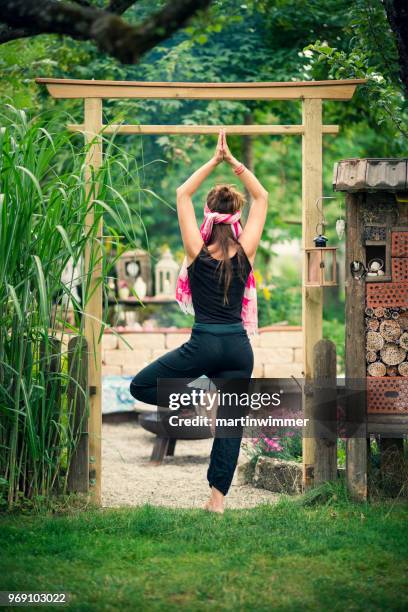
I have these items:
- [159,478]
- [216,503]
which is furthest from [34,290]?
[159,478]

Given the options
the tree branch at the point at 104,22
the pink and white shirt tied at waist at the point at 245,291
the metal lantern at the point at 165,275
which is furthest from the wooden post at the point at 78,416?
the metal lantern at the point at 165,275

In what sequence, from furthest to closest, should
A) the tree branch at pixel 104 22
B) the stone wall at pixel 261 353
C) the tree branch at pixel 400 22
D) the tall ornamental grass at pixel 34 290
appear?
the stone wall at pixel 261 353 < the tall ornamental grass at pixel 34 290 < the tree branch at pixel 400 22 < the tree branch at pixel 104 22

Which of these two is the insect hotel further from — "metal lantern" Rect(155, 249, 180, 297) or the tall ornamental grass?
"metal lantern" Rect(155, 249, 180, 297)

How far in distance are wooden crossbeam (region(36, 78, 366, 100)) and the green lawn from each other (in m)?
2.38

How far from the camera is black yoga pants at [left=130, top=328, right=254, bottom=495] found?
4633 millimetres

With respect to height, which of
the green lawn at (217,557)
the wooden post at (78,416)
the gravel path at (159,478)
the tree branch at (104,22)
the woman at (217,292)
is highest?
the tree branch at (104,22)

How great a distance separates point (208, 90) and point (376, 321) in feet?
5.49

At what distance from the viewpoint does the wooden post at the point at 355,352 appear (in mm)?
5062

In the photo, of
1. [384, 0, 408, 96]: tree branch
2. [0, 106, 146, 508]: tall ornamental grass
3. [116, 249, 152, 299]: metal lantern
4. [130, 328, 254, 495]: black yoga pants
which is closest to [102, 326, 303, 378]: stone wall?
[116, 249, 152, 299]: metal lantern

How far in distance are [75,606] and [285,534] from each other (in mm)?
1400

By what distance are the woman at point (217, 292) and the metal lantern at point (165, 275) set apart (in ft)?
23.4

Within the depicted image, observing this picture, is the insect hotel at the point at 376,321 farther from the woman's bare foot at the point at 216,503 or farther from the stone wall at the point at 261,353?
the stone wall at the point at 261,353

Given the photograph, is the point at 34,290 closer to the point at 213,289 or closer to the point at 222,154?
the point at 213,289

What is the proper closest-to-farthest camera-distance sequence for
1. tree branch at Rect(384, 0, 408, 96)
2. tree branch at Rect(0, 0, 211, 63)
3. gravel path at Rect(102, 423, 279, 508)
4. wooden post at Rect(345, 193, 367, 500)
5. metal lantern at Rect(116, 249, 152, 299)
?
1. tree branch at Rect(0, 0, 211, 63)
2. tree branch at Rect(384, 0, 408, 96)
3. wooden post at Rect(345, 193, 367, 500)
4. gravel path at Rect(102, 423, 279, 508)
5. metal lantern at Rect(116, 249, 152, 299)
